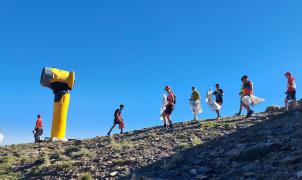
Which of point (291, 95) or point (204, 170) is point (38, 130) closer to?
point (291, 95)

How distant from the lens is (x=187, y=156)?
13922 mm

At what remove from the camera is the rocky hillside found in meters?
11.4

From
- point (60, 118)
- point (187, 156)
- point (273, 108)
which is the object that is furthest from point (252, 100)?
point (60, 118)

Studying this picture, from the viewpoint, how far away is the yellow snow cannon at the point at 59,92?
25.0m

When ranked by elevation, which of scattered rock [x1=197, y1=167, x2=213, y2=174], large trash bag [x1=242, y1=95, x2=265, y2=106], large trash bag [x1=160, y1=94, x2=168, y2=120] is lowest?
scattered rock [x1=197, y1=167, x2=213, y2=174]

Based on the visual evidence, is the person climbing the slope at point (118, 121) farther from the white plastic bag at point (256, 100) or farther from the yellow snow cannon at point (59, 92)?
Result: the white plastic bag at point (256, 100)

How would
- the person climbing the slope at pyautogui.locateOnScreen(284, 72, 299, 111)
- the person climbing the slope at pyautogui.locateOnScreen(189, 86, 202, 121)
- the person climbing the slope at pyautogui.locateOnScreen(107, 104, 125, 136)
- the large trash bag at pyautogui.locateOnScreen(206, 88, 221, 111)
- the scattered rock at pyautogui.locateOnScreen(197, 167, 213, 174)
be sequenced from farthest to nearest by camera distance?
1. the person climbing the slope at pyautogui.locateOnScreen(107, 104, 125, 136)
2. the person climbing the slope at pyautogui.locateOnScreen(189, 86, 202, 121)
3. the large trash bag at pyautogui.locateOnScreen(206, 88, 221, 111)
4. the person climbing the slope at pyautogui.locateOnScreen(284, 72, 299, 111)
5. the scattered rock at pyautogui.locateOnScreen(197, 167, 213, 174)

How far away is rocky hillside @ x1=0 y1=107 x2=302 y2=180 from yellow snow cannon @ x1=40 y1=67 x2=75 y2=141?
370cm

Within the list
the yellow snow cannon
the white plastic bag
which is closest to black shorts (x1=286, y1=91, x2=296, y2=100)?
the white plastic bag

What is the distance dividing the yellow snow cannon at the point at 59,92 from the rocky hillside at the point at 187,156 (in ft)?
12.1

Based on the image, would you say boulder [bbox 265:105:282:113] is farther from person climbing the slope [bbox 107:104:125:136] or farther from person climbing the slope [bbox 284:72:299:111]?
person climbing the slope [bbox 107:104:125:136]

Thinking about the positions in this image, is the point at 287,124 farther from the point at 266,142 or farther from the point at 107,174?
the point at 107,174

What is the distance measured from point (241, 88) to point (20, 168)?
11488 mm

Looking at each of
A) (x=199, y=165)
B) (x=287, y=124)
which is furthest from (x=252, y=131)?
(x=199, y=165)
